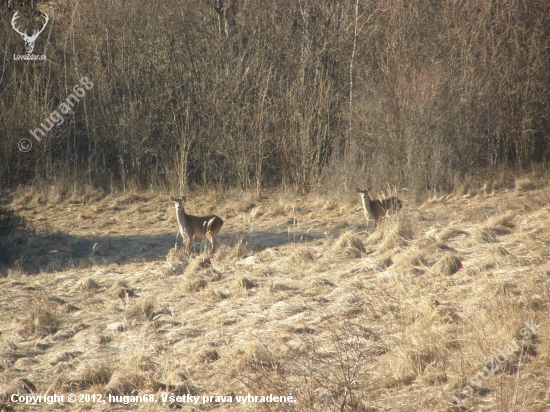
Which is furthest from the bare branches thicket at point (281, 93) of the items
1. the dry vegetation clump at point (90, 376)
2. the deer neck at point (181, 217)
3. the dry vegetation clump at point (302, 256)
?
the dry vegetation clump at point (90, 376)

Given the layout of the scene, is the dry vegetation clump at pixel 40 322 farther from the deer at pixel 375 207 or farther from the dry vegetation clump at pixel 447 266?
the deer at pixel 375 207

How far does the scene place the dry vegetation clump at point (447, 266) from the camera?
24.2ft

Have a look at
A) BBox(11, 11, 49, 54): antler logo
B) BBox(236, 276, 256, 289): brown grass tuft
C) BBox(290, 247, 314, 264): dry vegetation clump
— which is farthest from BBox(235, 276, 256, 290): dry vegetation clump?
BBox(11, 11, 49, 54): antler logo

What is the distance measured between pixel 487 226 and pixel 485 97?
6039 millimetres

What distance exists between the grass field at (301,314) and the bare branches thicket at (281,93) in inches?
90.5

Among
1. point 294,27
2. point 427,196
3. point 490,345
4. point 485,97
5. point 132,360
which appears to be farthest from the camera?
point 294,27

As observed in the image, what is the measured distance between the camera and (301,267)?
28.3 feet

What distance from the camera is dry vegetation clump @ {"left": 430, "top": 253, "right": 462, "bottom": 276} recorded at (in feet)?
24.2

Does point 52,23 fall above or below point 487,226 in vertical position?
above

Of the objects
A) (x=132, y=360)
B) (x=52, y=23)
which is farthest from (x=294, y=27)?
(x=132, y=360)

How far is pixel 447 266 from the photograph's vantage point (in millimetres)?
7398

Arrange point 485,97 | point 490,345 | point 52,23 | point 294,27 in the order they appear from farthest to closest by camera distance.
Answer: point 52,23 < point 294,27 < point 485,97 < point 490,345

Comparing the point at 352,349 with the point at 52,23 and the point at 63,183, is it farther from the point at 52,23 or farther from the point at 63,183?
the point at 52,23

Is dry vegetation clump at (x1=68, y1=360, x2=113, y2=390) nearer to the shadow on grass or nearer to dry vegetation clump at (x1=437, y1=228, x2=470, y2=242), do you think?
the shadow on grass
